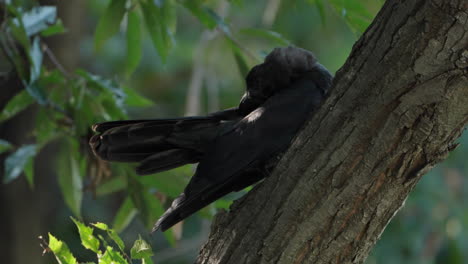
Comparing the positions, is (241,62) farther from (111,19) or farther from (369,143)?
(369,143)

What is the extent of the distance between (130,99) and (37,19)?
550 mm

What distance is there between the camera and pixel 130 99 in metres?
3.12

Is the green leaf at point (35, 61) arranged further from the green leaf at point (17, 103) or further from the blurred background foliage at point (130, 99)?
the green leaf at point (17, 103)

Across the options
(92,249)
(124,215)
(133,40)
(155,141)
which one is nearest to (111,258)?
(92,249)

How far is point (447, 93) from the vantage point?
5.24 feet

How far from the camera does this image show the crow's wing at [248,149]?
215 centimetres

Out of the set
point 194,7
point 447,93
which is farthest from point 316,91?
point 194,7

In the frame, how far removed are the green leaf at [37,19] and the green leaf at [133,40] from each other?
14.3 inches

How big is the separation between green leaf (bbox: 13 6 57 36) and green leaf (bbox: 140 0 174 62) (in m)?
0.47

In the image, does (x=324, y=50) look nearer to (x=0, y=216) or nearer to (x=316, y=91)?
(x=0, y=216)

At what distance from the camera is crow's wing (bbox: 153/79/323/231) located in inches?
84.7

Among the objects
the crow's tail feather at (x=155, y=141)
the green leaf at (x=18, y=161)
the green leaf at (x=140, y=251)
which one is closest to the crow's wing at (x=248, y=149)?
the crow's tail feather at (x=155, y=141)

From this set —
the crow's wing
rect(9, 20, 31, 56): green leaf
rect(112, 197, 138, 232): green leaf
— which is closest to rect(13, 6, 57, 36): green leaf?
rect(9, 20, 31, 56): green leaf

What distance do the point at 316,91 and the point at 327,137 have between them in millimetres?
539
